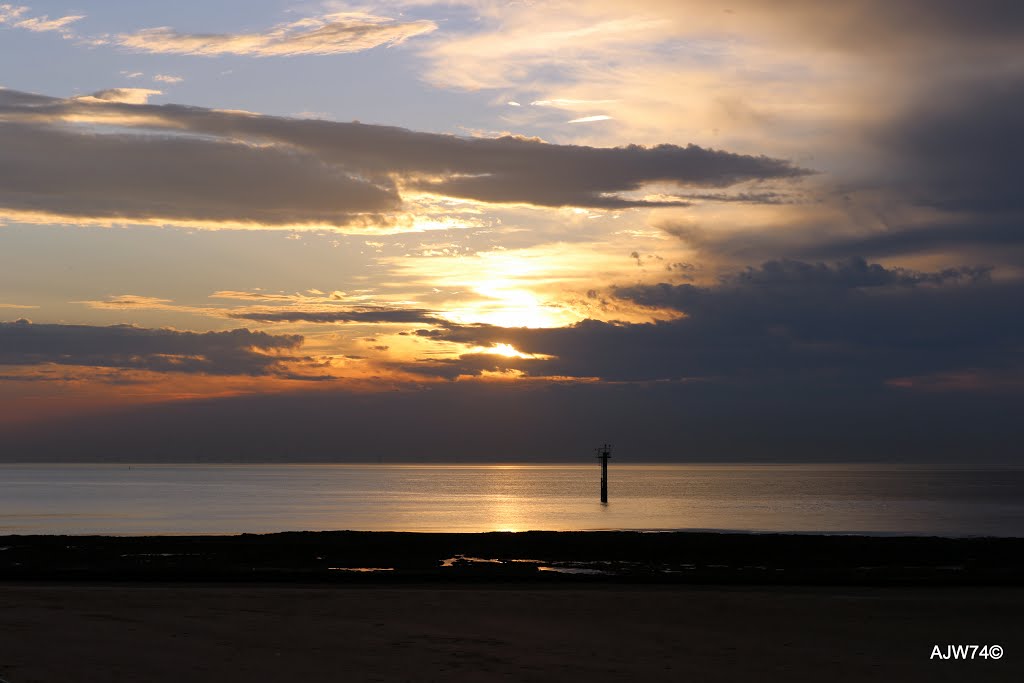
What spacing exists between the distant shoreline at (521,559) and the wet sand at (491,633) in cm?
216

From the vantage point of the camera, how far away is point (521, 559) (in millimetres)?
48500

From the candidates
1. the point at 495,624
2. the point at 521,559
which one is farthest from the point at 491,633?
the point at 521,559

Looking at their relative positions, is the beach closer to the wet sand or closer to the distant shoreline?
the wet sand

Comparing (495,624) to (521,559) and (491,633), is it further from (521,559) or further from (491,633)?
(521,559)

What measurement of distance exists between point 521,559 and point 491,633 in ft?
86.6

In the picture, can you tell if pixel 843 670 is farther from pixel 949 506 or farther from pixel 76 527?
pixel 949 506

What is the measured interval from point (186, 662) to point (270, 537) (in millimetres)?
45564

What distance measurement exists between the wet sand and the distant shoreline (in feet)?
7.09

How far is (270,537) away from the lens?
62719 millimetres

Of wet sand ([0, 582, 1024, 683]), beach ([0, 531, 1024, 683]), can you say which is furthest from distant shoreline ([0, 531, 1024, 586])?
wet sand ([0, 582, 1024, 683])

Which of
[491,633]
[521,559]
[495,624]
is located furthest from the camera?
[521,559]

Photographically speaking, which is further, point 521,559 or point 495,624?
point 521,559

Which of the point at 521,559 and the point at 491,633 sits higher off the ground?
the point at 491,633

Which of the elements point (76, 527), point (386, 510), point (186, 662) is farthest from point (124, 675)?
point (386, 510)
